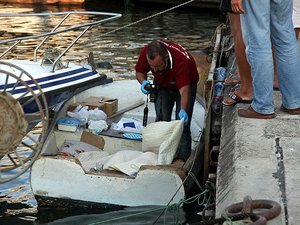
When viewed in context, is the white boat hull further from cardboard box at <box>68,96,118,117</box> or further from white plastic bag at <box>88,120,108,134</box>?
cardboard box at <box>68,96,118,117</box>

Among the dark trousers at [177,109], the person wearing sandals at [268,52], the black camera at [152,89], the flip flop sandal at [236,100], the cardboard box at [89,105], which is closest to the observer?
the person wearing sandals at [268,52]

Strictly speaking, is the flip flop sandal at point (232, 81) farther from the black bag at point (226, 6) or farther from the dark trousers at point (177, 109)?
the black bag at point (226, 6)

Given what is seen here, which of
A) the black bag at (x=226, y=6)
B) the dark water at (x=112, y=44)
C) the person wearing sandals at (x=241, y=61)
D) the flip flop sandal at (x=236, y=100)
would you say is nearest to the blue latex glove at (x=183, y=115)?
the dark water at (x=112, y=44)

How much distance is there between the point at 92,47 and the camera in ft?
58.8

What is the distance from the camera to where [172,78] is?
26.3ft

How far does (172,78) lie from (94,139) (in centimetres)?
137

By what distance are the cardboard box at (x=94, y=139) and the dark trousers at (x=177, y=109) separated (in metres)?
0.78

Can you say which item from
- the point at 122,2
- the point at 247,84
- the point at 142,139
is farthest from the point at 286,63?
the point at 122,2

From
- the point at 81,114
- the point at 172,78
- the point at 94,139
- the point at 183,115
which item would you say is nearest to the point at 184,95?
the point at 183,115

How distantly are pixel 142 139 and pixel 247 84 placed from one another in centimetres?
233

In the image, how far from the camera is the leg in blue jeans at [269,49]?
223 inches

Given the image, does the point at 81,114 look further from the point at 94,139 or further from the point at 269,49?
the point at 269,49

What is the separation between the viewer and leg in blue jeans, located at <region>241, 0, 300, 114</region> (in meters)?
5.67

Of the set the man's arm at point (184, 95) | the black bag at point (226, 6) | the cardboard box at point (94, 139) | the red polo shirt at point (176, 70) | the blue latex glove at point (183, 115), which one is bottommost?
the cardboard box at point (94, 139)
